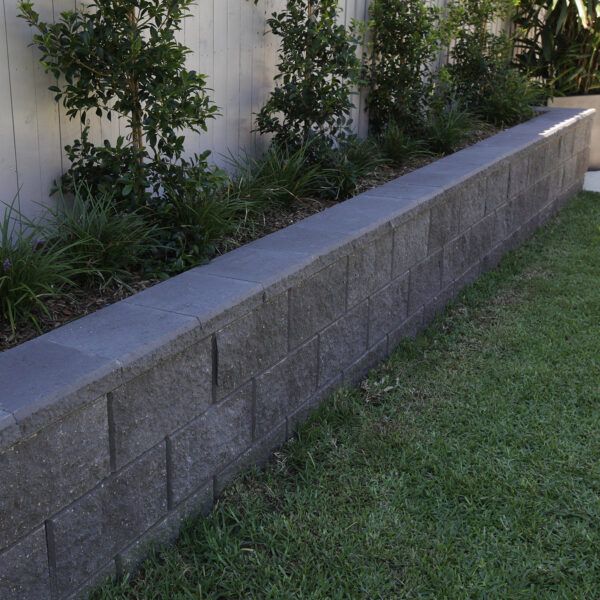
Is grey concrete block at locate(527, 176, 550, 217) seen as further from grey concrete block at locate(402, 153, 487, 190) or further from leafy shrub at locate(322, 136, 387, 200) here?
leafy shrub at locate(322, 136, 387, 200)

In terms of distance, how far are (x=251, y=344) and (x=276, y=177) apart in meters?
1.50

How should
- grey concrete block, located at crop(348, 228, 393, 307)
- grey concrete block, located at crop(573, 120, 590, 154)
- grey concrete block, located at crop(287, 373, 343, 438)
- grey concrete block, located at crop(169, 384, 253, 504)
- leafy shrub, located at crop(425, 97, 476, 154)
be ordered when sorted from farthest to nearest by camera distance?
grey concrete block, located at crop(573, 120, 590, 154)
leafy shrub, located at crop(425, 97, 476, 154)
grey concrete block, located at crop(348, 228, 393, 307)
grey concrete block, located at crop(287, 373, 343, 438)
grey concrete block, located at crop(169, 384, 253, 504)

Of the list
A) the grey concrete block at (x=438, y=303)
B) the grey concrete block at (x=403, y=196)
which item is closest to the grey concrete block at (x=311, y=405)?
the grey concrete block at (x=403, y=196)

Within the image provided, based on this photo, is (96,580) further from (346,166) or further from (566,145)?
(566,145)

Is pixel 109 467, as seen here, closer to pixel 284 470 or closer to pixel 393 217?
pixel 284 470

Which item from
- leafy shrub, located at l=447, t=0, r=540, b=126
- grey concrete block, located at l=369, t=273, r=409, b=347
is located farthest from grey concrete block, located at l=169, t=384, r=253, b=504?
leafy shrub, located at l=447, t=0, r=540, b=126

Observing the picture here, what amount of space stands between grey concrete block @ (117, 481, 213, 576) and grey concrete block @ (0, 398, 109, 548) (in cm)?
31

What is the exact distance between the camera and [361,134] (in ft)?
18.0

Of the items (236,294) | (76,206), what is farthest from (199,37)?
(236,294)

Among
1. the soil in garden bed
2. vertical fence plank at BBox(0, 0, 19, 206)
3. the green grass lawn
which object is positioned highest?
vertical fence plank at BBox(0, 0, 19, 206)

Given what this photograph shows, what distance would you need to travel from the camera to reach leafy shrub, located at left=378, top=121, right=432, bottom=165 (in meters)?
5.14

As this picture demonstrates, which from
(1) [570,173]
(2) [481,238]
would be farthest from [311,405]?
(1) [570,173]

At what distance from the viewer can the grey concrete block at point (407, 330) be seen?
392 cm

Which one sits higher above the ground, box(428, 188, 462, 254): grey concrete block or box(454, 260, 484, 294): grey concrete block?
box(428, 188, 462, 254): grey concrete block
